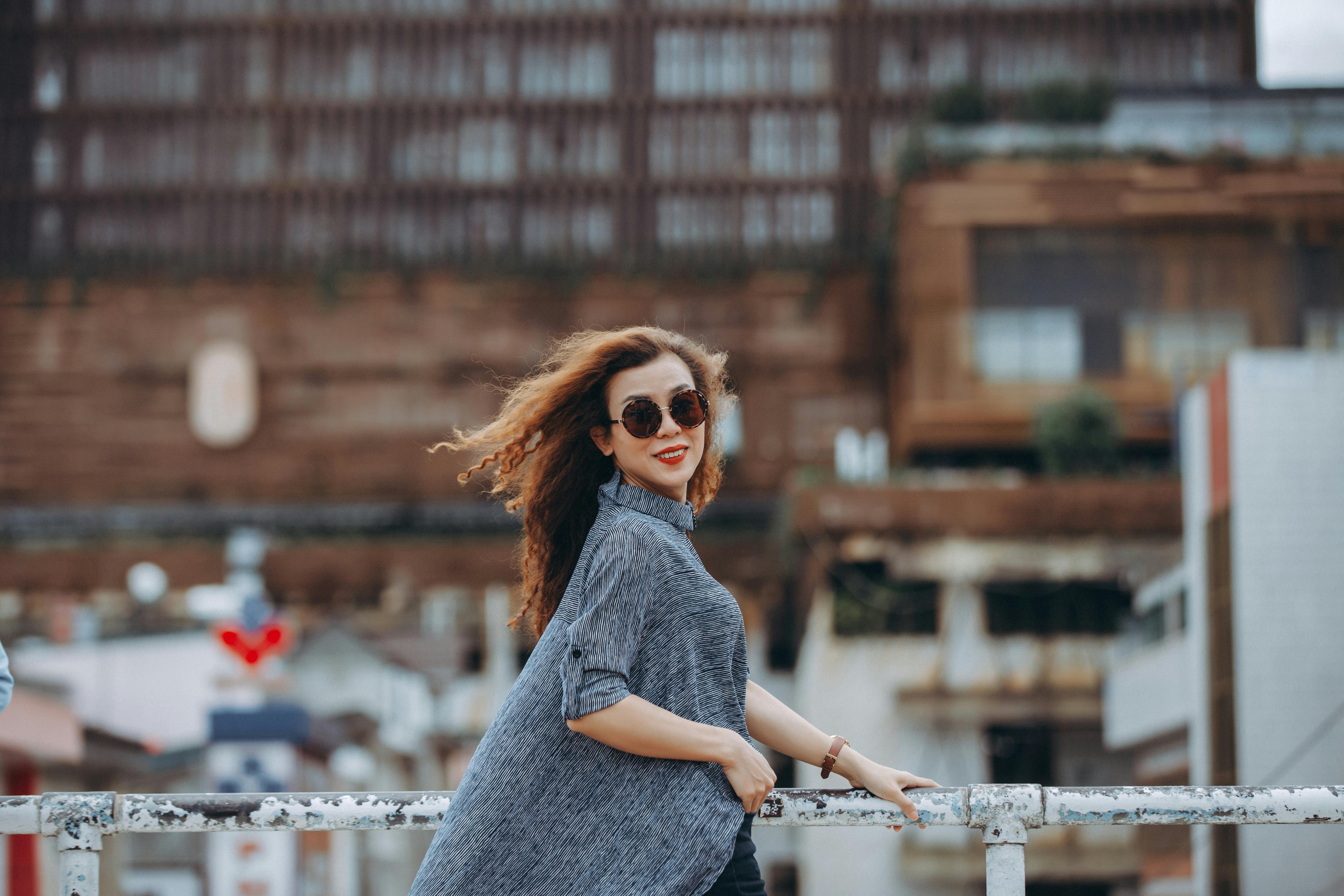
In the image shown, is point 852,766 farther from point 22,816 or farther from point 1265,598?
point 1265,598

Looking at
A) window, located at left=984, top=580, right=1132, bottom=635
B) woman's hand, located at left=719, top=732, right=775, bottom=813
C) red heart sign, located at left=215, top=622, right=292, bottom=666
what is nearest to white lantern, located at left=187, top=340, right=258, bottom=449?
window, located at left=984, top=580, right=1132, bottom=635

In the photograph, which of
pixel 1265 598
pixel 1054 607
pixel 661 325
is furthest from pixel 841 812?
pixel 1054 607

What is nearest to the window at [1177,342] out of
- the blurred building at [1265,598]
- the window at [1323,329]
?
the window at [1323,329]

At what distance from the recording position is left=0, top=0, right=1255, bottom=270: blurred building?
173ft

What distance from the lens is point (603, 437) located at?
2.73m

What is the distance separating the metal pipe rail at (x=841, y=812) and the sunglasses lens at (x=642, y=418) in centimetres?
67

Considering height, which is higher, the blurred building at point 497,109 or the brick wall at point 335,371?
the blurred building at point 497,109

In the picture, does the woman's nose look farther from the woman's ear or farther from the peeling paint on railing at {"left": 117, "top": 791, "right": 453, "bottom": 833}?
the peeling paint on railing at {"left": 117, "top": 791, "right": 453, "bottom": 833}

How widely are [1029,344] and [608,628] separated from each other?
31.6m

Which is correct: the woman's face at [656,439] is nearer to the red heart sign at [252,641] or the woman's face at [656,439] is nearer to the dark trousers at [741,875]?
the dark trousers at [741,875]

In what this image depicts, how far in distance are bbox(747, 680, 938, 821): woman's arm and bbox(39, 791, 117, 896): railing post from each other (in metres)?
1.18

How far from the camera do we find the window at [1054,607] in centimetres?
2711

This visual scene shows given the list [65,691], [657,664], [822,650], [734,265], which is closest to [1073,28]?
[734,265]

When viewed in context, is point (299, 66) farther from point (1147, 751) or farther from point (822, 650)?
point (1147, 751)
